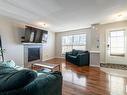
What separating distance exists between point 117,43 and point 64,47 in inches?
146

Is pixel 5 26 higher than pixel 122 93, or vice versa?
pixel 5 26

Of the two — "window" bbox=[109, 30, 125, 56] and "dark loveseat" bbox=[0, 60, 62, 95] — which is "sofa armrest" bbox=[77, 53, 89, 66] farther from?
"dark loveseat" bbox=[0, 60, 62, 95]

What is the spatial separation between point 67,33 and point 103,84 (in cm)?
521

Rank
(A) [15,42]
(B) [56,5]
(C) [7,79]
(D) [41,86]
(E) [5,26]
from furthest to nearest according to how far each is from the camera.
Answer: (A) [15,42] < (E) [5,26] < (B) [56,5] < (D) [41,86] < (C) [7,79]

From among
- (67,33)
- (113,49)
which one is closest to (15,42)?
(67,33)

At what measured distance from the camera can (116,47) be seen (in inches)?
220

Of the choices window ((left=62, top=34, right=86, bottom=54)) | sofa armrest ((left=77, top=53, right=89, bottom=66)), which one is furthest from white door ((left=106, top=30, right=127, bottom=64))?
window ((left=62, top=34, right=86, bottom=54))

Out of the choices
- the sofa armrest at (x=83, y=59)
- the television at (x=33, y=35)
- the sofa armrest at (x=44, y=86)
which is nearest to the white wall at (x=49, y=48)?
the television at (x=33, y=35)

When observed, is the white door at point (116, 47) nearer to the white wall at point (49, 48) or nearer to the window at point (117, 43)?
the window at point (117, 43)

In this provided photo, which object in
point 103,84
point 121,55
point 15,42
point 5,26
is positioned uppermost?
point 5,26

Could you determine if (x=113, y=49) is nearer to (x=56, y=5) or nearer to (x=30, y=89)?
(x=56, y=5)

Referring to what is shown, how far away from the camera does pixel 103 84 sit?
9.10ft

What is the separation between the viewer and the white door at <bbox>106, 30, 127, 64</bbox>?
5.36 m

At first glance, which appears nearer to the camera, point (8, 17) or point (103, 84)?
point (103, 84)
